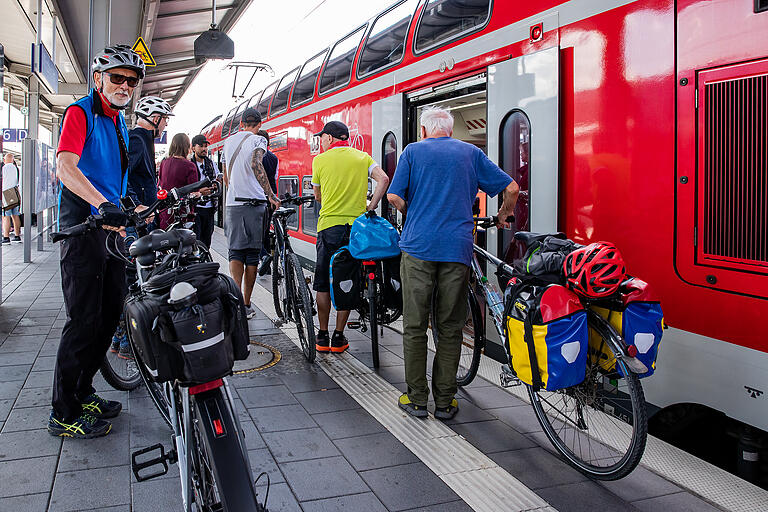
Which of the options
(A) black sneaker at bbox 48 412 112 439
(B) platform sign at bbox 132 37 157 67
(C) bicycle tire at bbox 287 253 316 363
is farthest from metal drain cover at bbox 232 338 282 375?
(B) platform sign at bbox 132 37 157 67

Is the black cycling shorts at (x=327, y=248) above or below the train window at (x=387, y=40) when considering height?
below

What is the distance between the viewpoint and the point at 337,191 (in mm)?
5055

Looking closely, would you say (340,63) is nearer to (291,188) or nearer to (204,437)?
(291,188)

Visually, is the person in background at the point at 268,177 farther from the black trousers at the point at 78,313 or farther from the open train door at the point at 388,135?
the black trousers at the point at 78,313

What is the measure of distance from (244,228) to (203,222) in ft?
6.01

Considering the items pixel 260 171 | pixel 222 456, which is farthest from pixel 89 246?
Answer: pixel 260 171

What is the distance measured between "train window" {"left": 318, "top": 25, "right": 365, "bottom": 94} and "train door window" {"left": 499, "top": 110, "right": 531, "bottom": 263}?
3.79m

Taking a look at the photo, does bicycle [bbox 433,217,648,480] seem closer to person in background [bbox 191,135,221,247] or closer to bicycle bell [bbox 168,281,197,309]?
bicycle bell [bbox 168,281,197,309]

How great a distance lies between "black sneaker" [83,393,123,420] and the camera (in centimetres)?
346

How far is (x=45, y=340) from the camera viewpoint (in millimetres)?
5336

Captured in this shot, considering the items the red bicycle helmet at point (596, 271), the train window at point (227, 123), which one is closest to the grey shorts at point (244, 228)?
the red bicycle helmet at point (596, 271)

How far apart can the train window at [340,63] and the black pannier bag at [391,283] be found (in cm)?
390

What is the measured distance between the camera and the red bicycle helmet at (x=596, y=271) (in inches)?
111

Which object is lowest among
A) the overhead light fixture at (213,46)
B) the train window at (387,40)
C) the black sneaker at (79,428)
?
the black sneaker at (79,428)
